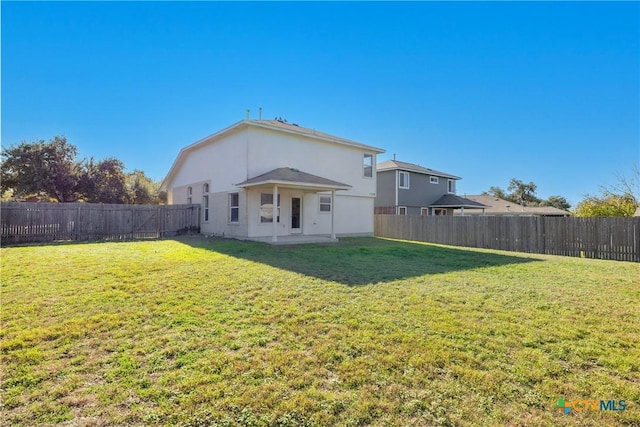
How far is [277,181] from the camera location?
42.1 feet

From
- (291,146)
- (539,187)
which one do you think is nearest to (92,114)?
(291,146)

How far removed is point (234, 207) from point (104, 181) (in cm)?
1925

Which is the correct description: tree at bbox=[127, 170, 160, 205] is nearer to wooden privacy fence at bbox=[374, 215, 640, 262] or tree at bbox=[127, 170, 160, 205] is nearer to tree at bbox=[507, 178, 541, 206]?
wooden privacy fence at bbox=[374, 215, 640, 262]

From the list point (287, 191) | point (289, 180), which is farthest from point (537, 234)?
point (287, 191)

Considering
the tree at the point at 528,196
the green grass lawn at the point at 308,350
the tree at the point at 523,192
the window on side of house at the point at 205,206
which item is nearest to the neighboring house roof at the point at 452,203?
the window on side of house at the point at 205,206

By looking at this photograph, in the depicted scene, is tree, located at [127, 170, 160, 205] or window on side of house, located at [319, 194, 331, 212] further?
tree, located at [127, 170, 160, 205]

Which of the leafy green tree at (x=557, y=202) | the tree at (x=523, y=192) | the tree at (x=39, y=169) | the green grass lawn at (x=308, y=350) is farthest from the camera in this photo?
the tree at (x=523, y=192)

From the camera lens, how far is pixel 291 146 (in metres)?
16.0

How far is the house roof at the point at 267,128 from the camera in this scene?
14.4 meters

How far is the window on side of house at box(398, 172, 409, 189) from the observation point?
25184 millimetres

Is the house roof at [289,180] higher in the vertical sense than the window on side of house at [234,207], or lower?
higher

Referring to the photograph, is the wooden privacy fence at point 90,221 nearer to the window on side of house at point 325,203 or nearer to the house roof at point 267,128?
the house roof at point 267,128

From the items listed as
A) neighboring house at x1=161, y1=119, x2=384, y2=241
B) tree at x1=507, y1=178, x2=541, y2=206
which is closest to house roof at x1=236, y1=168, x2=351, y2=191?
neighboring house at x1=161, y1=119, x2=384, y2=241

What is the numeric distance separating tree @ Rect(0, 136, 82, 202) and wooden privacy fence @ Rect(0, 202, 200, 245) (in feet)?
46.0
